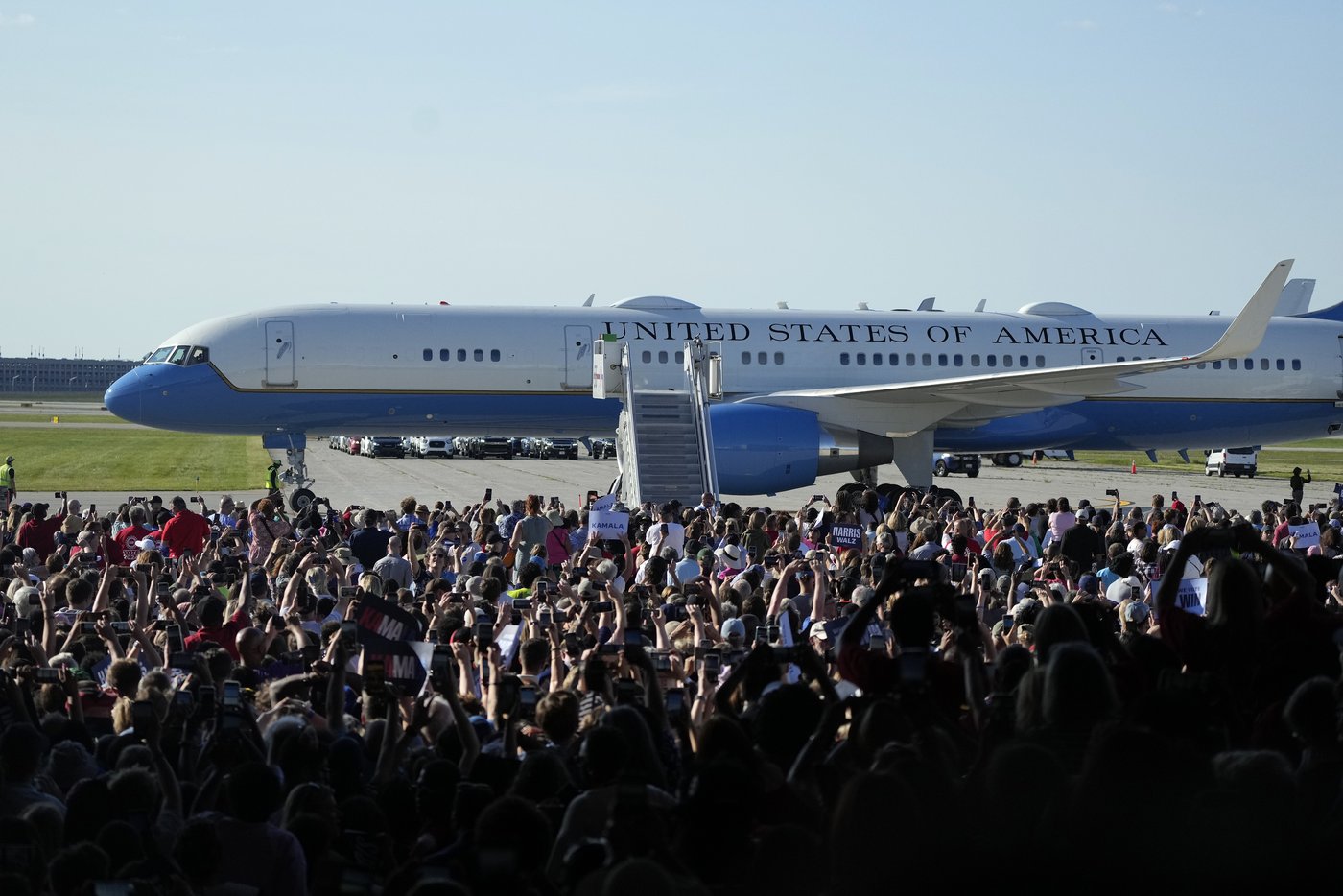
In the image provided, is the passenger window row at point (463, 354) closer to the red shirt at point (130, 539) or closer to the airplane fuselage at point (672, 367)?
the airplane fuselage at point (672, 367)

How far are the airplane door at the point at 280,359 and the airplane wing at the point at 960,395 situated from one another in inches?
343

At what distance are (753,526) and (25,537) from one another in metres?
7.77

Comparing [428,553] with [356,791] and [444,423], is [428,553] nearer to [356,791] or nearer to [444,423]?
[356,791]

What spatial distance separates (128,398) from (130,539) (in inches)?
514

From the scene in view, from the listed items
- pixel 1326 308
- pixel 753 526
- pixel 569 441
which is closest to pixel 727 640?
pixel 753 526

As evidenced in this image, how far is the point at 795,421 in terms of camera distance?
28.3 meters

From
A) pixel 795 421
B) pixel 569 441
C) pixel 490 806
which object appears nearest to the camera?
pixel 490 806

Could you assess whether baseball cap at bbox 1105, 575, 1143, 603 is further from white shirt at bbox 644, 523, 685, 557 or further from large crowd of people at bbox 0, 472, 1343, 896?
white shirt at bbox 644, 523, 685, 557

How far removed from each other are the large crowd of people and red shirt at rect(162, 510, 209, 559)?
517 centimetres

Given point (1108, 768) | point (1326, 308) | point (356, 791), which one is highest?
point (1326, 308)

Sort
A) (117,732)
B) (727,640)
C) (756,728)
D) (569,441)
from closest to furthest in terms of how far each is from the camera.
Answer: (756,728) < (117,732) < (727,640) < (569,441)

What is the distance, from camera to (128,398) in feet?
94.8

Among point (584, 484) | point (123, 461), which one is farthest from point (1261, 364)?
point (123, 461)

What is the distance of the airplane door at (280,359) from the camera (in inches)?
1130
